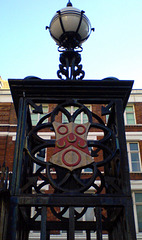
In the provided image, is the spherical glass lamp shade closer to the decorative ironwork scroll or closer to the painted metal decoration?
the decorative ironwork scroll

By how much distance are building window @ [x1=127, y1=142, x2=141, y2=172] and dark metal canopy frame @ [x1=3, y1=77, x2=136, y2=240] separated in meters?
16.8

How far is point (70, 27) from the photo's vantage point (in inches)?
181

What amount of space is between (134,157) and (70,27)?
17484 mm

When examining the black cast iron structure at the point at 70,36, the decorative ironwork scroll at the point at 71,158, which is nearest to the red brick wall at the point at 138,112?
the black cast iron structure at the point at 70,36

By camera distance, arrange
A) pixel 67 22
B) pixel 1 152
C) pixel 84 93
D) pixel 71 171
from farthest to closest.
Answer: pixel 1 152 → pixel 67 22 → pixel 84 93 → pixel 71 171

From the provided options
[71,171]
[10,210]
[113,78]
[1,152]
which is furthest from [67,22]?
[1,152]

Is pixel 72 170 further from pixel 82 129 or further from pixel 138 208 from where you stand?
pixel 138 208

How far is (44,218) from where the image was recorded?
3.22 m

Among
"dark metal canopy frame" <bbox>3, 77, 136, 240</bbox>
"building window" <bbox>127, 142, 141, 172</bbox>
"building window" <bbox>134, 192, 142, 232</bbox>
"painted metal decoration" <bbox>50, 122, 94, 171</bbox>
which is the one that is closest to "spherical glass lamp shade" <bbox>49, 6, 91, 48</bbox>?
"dark metal canopy frame" <bbox>3, 77, 136, 240</bbox>

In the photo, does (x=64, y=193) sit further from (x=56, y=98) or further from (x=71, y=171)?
(x=56, y=98)

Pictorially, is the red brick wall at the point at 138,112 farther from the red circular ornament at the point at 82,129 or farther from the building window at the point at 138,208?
the red circular ornament at the point at 82,129

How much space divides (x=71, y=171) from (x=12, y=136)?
18879mm

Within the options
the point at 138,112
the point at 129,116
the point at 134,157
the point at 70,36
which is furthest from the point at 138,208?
the point at 70,36

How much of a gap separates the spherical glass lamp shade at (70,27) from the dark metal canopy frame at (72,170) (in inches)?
40.0
